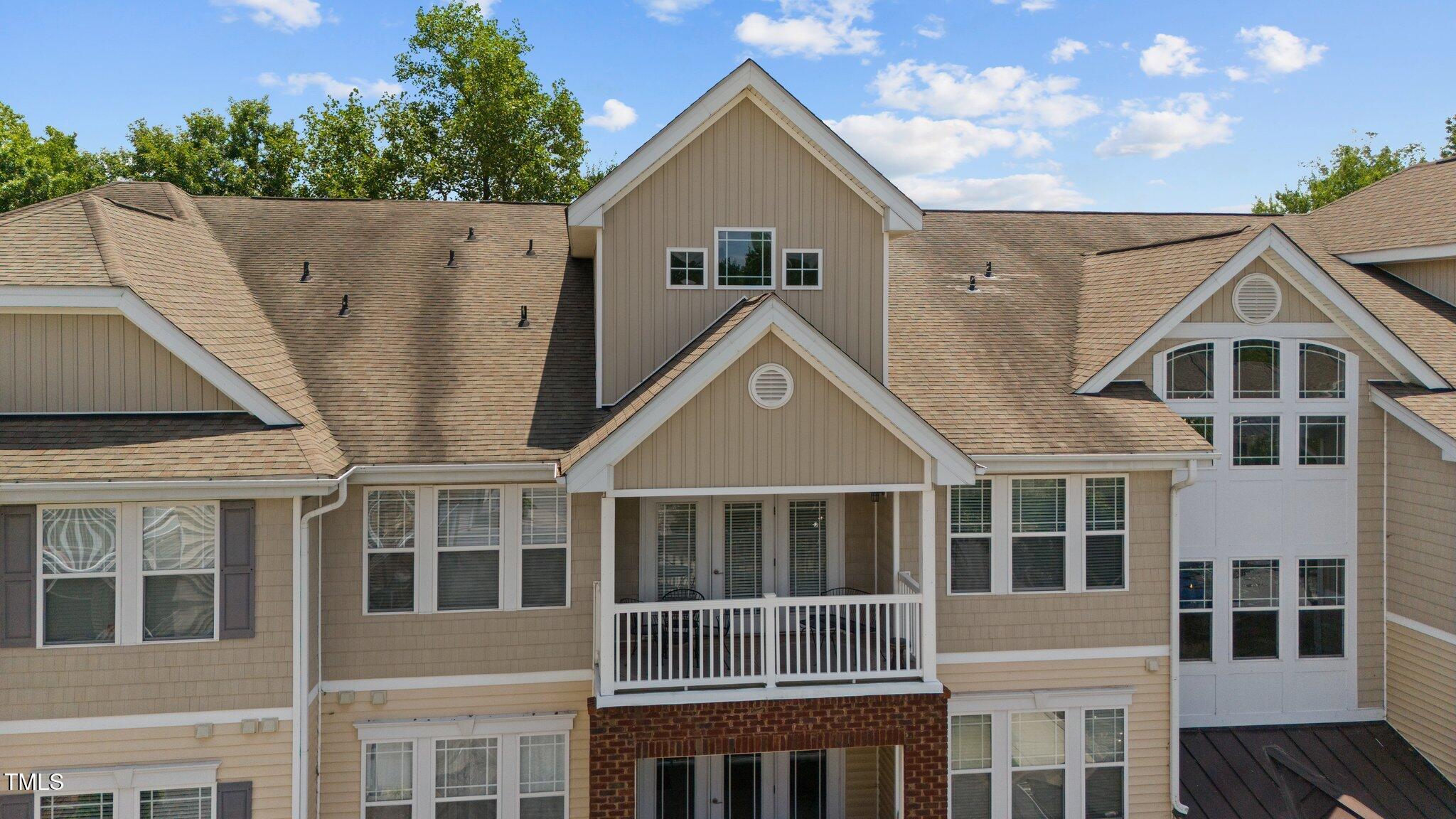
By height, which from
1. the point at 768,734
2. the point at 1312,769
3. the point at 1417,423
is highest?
the point at 1417,423

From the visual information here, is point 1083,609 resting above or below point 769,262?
below

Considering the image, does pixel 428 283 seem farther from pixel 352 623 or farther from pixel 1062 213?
pixel 1062 213

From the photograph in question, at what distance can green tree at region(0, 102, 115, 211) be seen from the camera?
28.2 m

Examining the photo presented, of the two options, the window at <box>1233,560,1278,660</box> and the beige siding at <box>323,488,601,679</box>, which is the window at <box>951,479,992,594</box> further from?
the beige siding at <box>323,488,601,679</box>

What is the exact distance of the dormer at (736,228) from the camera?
41.0 feet

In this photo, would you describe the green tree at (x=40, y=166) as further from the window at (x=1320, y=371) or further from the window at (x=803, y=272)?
the window at (x=1320, y=371)

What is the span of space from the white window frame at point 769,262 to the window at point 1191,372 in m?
5.61

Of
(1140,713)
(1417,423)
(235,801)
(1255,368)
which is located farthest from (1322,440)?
(235,801)

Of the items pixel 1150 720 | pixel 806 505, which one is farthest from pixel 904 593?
pixel 1150 720

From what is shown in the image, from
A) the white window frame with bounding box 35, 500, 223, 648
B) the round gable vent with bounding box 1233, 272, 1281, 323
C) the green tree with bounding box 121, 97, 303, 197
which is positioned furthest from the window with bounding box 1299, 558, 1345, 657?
the green tree with bounding box 121, 97, 303, 197

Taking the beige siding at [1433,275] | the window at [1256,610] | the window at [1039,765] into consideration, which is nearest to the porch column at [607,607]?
the window at [1039,765]

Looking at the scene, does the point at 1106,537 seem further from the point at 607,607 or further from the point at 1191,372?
the point at 607,607

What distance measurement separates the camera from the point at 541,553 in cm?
1188

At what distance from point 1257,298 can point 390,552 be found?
1194 cm
